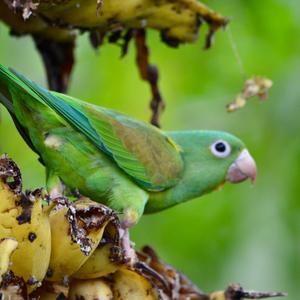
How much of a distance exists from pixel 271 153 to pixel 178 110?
59cm

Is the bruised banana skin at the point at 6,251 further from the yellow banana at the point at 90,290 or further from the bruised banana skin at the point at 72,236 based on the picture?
the yellow banana at the point at 90,290

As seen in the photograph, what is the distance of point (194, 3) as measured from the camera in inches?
106

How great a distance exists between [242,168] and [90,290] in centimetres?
133

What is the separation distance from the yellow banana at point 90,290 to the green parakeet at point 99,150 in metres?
0.59

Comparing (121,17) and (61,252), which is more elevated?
(121,17)

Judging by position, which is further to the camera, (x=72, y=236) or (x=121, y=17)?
(x=121, y=17)

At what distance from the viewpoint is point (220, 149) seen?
3.35m

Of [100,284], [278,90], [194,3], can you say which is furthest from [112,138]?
[278,90]

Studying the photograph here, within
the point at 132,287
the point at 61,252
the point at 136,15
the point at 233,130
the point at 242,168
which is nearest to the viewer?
the point at 61,252

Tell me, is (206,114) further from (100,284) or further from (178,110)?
(100,284)

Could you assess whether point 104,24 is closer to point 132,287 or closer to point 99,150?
point 99,150

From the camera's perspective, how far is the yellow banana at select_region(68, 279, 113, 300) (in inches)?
82.2

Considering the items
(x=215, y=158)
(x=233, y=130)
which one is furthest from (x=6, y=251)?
(x=233, y=130)

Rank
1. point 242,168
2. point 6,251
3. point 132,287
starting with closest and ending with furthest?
1. point 6,251
2. point 132,287
3. point 242,168
